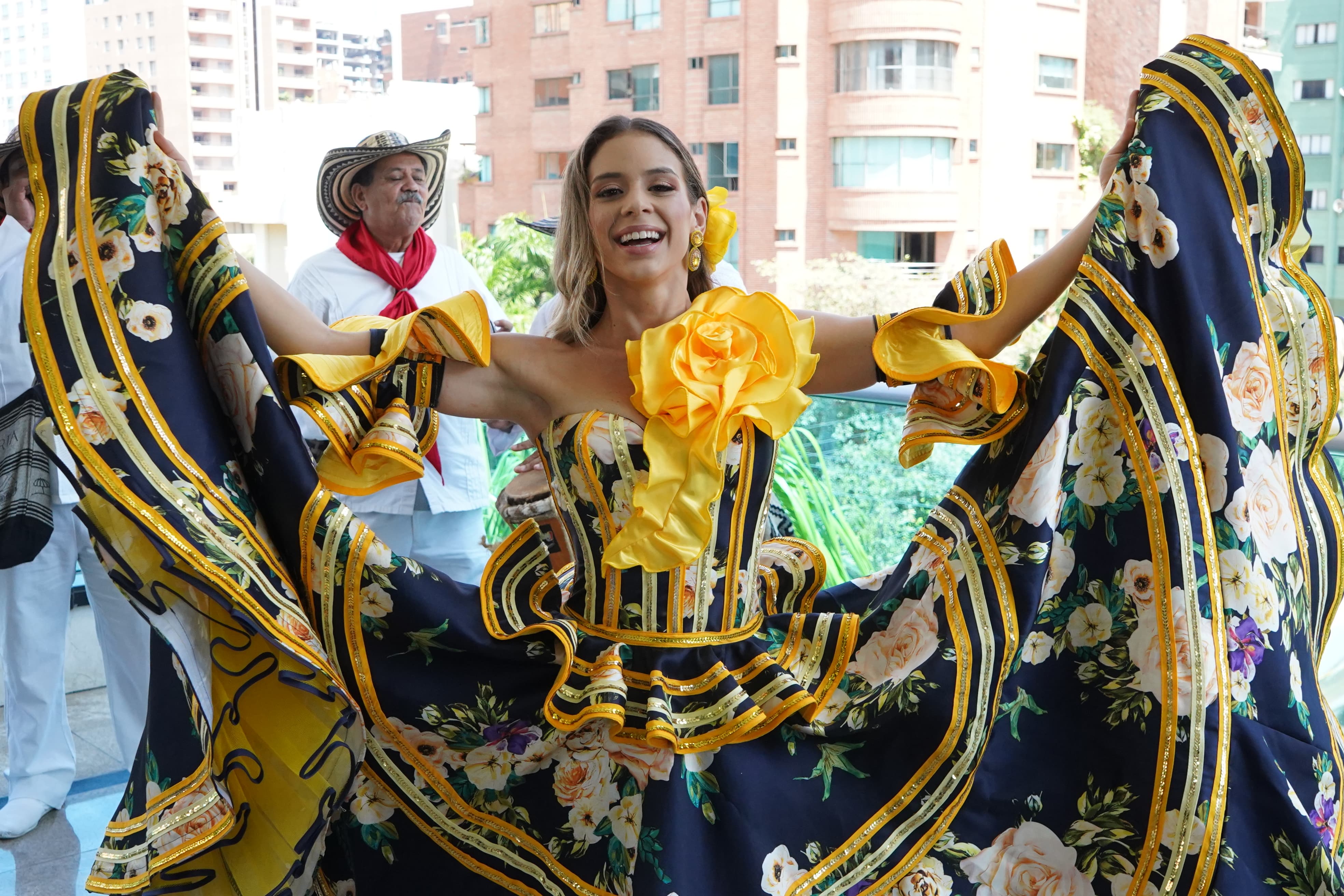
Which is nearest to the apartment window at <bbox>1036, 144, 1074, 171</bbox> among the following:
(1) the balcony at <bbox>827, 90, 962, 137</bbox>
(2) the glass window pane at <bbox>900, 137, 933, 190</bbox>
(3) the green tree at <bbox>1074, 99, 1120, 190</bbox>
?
(3) the green tree at <bbox>1074, 99, 1120, 190</bbox>

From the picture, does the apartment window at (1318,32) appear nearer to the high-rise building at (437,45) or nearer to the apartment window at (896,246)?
the apartment window at (896,246)

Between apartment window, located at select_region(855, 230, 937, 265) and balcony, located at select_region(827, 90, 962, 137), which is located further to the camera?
apartment window, located at select_region(855, 230, 937, 265)

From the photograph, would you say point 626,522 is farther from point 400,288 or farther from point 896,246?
point 896,246

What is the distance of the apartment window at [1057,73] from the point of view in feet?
88.6

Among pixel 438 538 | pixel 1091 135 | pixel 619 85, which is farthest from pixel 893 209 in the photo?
pixel 438 538

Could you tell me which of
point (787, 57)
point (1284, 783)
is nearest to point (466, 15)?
point (787, 57)

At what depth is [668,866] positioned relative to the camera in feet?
5.33

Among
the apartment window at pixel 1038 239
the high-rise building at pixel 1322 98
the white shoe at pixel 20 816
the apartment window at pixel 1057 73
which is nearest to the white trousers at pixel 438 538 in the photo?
the white shoe at pixel 20 816

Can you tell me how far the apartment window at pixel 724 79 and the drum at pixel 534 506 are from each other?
25.6 metres

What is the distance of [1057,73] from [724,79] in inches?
277

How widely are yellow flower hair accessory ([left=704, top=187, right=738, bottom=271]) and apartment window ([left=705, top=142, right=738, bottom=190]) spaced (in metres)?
26.0

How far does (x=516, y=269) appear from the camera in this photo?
24.5 m

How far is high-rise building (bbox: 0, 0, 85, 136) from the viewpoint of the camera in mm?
7441

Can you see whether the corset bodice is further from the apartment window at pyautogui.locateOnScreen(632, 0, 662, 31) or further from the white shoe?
the apartment window at pyautogui.locateOnScreen(632, 0, 662, 31)
